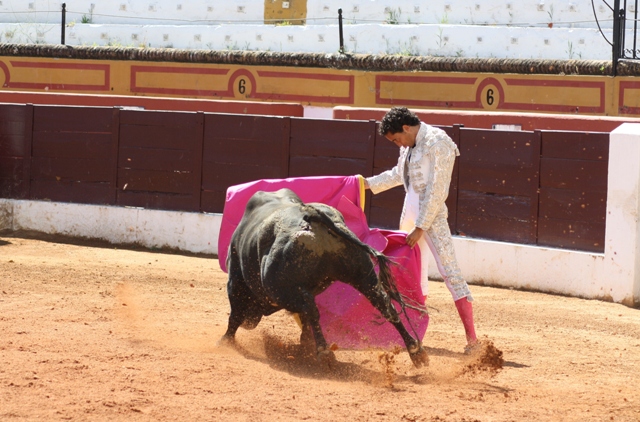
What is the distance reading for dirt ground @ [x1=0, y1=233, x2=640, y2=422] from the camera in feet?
12.8

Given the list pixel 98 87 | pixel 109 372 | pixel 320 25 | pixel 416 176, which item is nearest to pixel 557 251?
pixel 416 176

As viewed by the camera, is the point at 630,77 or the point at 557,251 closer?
the point at 557,251

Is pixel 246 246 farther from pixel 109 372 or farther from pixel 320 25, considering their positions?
pixel 320 25

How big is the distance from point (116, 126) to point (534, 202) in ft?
13.2

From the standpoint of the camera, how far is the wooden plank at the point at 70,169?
9.41 metres

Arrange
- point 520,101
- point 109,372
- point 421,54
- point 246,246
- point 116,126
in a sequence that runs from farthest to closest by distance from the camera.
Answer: point 421,54, point 520,101, point 116,126, point 246,246, point 109,372

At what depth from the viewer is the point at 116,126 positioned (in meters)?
9.37

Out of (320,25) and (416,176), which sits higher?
(320,25)

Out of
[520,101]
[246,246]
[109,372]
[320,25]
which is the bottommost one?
[109,372]

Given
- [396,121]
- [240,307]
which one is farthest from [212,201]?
[396,121]

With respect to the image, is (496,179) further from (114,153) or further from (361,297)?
(114,153)

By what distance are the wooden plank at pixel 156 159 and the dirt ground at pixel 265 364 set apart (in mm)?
2215

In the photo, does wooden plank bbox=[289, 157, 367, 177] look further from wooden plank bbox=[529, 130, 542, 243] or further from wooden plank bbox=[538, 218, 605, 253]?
wooden plank bbox=[538, 218, 605, 253]

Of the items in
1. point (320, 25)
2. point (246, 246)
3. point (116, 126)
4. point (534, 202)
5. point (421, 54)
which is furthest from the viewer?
point (320, 25)
